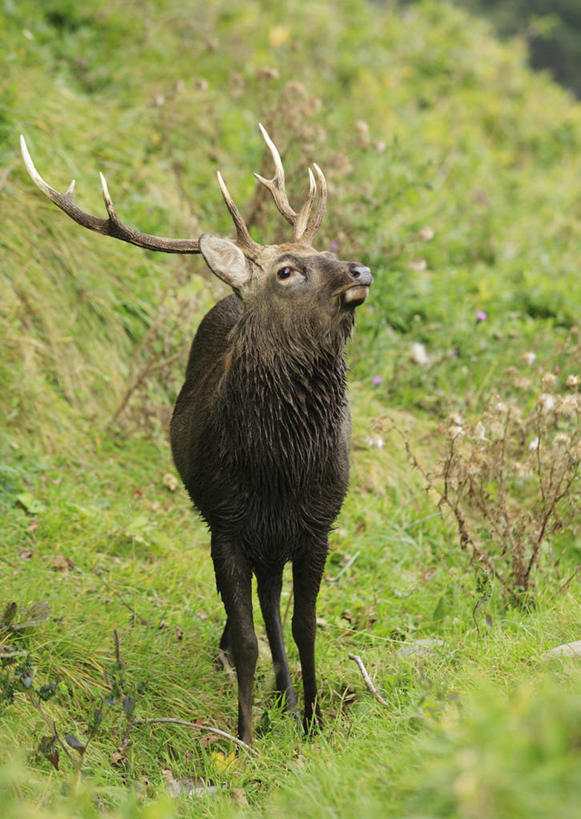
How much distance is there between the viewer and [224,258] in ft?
11.2

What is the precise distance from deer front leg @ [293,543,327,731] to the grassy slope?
0.12 meters

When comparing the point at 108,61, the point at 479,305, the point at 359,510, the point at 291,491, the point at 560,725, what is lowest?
the point at 359,510

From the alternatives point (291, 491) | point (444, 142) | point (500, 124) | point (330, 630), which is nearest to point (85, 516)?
point (330, 630)

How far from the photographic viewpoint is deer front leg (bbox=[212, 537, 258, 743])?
3.54 meters

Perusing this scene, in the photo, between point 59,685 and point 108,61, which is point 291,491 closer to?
point 59,685

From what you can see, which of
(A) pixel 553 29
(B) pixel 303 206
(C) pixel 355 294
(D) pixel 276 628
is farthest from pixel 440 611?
(A) pixel 553 29

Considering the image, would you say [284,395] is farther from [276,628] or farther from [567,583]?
[567,583]

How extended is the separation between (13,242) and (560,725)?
16.0 feet

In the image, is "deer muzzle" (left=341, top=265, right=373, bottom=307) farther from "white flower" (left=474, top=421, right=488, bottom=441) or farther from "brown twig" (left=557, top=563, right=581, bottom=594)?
"brown twig" (left=557, top=563, right=581, bottom=594)

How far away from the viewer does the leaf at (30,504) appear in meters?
4.87

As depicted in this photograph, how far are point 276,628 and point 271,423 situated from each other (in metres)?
1.07

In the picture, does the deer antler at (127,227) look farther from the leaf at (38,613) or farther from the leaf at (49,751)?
the leaf at (49,751)

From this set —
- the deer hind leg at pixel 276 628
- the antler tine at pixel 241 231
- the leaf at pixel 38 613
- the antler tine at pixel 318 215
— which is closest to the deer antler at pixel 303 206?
the antler tine at pixel 318 215

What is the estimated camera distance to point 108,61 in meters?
→ 8.30
